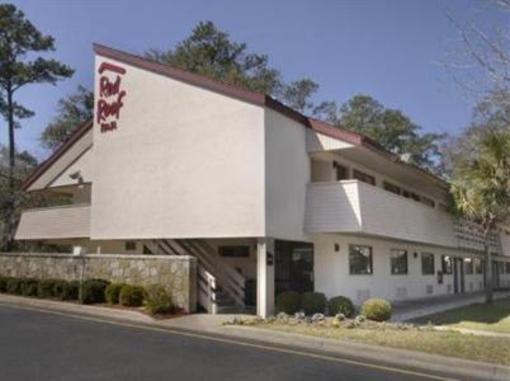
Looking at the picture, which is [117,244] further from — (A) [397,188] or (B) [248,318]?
(A) [397,188]

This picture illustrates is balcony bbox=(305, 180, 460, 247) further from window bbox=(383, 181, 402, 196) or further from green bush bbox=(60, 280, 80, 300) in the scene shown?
green bush bbox=(60, 280, 80, 300)

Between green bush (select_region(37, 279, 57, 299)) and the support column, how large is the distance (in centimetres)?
758

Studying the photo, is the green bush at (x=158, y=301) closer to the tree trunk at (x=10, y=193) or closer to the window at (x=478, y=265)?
the tree trunk at (x=10, y=193)

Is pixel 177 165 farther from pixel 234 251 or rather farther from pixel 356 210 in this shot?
→ pixel 356 210

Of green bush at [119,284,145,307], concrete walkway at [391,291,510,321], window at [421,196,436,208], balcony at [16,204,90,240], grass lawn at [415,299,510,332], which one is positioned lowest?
grass lawn at [415,299,510,332]

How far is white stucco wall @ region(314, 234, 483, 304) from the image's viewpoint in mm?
23094

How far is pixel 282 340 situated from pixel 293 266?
28.6ft

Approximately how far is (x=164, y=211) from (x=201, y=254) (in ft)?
6.87

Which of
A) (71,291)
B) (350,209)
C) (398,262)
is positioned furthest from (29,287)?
(398,262)

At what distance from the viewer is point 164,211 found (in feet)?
71.1

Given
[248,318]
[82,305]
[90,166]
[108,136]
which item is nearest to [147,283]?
[82,305]

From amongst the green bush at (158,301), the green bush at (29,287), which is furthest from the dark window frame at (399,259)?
the green bush at (29,287)

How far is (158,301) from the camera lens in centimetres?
1850

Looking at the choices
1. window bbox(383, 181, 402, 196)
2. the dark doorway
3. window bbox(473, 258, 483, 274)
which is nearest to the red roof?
window bbox(383, 181, 402, 196)
